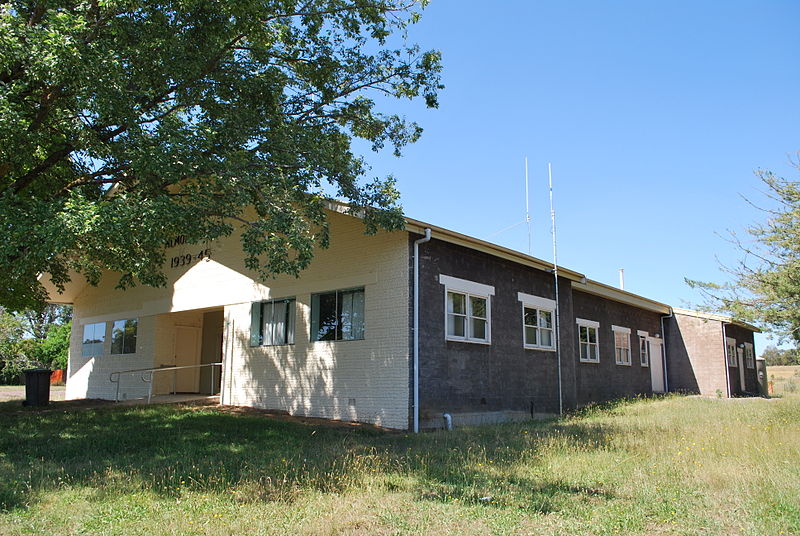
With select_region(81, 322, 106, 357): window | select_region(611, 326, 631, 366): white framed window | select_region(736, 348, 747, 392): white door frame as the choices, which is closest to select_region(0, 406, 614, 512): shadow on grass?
select_region(81, 322, 106, 357): window

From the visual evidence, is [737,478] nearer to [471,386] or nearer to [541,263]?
[471,386]

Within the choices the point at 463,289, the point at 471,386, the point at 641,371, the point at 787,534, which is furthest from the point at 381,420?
the point at 641,371

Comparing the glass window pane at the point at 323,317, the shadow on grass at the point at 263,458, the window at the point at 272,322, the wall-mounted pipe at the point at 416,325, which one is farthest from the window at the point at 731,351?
the window at the point at 272,322

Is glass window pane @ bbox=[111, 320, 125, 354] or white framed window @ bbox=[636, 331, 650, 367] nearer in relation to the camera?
glass window pane @ bbox=[111, 320, 125, 354]

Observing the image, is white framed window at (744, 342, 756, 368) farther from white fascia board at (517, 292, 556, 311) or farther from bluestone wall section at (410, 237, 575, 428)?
white fascia board at (517, 292, 556, 311)

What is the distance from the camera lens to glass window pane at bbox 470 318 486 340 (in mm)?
15807

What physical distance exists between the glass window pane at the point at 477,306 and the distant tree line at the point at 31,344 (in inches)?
579

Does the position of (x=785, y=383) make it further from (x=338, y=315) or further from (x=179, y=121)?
(x=179, y=121)

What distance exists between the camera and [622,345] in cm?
2500

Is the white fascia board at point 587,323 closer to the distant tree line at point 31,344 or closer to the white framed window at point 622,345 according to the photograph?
the white framed window at point 622,345

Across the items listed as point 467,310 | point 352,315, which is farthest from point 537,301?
point 352,315

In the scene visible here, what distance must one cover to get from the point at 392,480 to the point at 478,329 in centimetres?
825

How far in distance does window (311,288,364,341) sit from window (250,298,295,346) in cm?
91

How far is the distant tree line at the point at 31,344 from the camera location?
95.3ft
